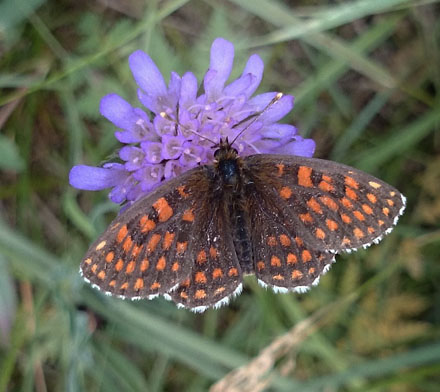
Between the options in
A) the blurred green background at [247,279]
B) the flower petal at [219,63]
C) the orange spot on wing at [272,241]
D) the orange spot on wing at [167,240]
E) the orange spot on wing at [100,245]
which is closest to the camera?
the orange spot on wing at [100,245]

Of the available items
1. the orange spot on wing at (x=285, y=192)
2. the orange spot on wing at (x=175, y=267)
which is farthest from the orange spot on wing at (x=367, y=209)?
the orange spot on wing at (x=175, y=267)

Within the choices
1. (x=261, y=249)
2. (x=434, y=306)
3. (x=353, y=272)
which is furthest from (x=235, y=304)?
(x=261, y=249)

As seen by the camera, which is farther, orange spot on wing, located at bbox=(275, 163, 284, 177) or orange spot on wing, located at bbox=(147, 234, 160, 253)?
orange spot on wing, located at bbox=(275, 163, 284, 177)

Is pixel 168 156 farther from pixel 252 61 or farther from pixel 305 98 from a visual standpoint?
pixel 305 98

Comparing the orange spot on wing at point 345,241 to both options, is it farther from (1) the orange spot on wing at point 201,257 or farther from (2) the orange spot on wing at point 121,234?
(2) the orange spot on wing at point 121,234

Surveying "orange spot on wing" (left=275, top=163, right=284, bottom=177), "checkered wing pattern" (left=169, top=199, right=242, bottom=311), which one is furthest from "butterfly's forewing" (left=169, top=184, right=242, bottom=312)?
"orange spot on wing" (left=275, top=163, right=284, bottom=177)

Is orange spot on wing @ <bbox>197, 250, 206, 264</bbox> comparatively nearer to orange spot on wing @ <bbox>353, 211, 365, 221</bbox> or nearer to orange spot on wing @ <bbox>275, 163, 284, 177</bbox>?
orange spot on wing @ <bbox>275, 163, 284, 177</bbox>
